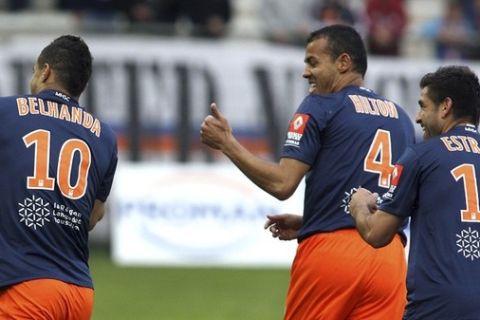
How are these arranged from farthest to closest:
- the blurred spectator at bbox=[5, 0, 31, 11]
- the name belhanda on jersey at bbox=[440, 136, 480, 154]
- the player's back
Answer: the blurred spectator at bbox=[5, 0, 31, 11]
the name belhanda on jersey at bbox=[440, 136, 480, 154]
the player's back

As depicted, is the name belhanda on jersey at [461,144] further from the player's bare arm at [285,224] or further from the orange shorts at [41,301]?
the orange shorts at [41,301]

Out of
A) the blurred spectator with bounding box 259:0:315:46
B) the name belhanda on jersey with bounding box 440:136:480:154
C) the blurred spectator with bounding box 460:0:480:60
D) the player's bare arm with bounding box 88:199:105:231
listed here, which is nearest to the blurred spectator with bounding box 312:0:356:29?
the blurred spectator with bounding box 259:0:315:46

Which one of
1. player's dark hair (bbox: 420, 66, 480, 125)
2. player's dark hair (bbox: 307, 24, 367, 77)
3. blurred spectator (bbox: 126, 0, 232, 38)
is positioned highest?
blurred spectator (bbox: 126, 0, 232, 38)

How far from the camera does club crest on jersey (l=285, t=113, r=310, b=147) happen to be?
8.51 metres

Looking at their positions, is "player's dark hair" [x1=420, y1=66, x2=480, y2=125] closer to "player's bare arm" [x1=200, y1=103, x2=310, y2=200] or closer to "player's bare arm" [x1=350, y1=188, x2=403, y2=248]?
"player's bare arm" [x1=350, y1=188, x2=403, y2=248]

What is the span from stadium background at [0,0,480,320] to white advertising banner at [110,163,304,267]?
0.01 metres

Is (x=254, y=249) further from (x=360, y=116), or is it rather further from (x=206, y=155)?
(x=360, y=116)

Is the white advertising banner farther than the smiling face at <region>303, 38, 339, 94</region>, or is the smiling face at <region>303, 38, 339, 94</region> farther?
the white advertising banner

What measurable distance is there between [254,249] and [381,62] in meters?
3.41

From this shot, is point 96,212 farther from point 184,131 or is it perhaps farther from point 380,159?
point 184,131

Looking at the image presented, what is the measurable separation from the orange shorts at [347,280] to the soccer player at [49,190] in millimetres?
1358

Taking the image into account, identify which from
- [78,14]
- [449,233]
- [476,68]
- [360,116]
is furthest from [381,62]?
[449,233]

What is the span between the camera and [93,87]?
60.8 ft

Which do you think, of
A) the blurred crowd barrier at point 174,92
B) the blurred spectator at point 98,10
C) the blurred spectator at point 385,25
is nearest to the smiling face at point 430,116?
the blurred crowd barrier at point 174,92
